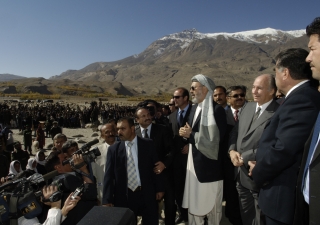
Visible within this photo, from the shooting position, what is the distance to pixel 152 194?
3.24 meters

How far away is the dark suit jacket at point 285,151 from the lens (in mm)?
1985

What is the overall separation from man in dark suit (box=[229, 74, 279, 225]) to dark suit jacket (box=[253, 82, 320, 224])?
0.41 m

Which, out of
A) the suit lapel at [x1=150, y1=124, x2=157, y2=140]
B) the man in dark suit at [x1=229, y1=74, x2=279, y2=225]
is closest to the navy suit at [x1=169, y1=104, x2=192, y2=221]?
the suit lapel at [x1=150, y1=124, x2=157, y2=140]

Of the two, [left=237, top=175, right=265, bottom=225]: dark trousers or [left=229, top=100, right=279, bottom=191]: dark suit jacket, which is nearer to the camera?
[left=229, top=100, right=279, bottom=191]: dark suit jacket

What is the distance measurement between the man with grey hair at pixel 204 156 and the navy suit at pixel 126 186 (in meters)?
0.54

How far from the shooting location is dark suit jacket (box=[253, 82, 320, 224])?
1985 mm

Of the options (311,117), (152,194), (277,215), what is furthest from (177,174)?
(311,117)

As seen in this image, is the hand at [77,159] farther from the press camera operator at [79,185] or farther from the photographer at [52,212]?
the photographer at [52,212]

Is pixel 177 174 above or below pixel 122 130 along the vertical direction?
below

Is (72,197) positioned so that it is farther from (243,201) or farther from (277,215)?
(243,201)

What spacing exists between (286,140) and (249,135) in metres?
0.83

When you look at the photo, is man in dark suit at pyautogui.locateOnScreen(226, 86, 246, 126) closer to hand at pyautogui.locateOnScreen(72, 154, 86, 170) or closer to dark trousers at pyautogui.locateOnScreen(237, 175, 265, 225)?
dark trousers at pyautogui.locateOnScreen(237, 175, 265, 225)

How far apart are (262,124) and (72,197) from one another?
204 cm

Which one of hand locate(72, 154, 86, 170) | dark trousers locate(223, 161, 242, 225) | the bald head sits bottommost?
dark trousers locate(223, 161, 242, 225)
